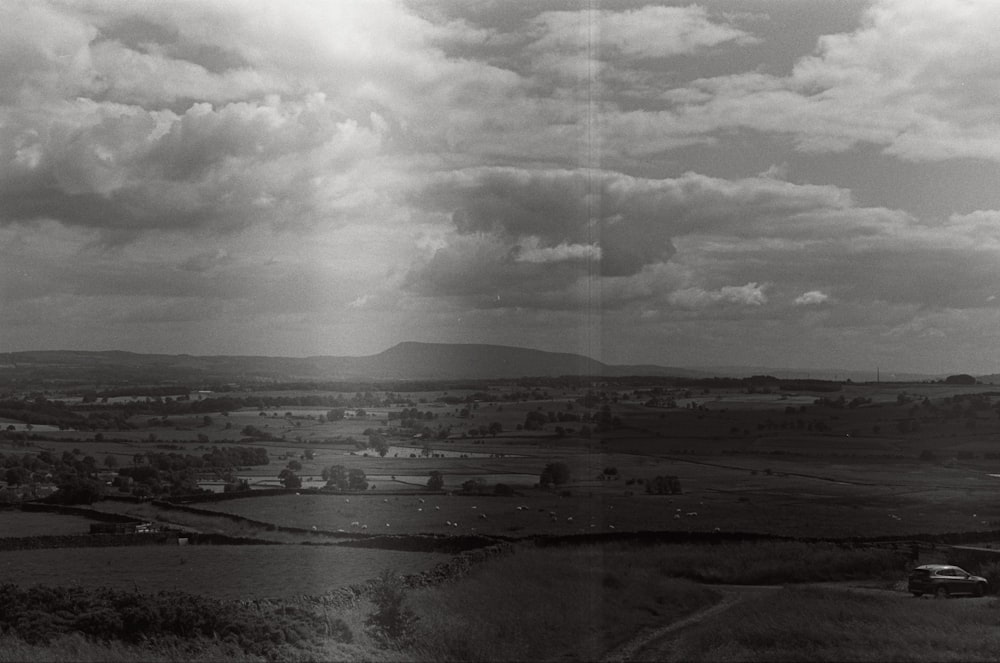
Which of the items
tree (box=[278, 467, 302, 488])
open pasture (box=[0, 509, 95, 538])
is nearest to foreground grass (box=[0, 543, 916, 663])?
open pasture (box=[0, 509, 95, 538])

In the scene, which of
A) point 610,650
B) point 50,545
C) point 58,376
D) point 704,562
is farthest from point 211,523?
point 58,376

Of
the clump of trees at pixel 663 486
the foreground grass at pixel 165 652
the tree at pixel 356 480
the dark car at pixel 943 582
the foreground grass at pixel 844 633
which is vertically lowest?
the tree at pixel 356 480

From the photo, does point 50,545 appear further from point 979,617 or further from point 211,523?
point 979,617

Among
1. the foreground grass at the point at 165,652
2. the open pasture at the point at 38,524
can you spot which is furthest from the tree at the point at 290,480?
the foreground grass at the point at 165,652

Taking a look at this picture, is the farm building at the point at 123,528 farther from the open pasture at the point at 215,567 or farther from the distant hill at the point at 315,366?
the distant hill at the point at 315,366

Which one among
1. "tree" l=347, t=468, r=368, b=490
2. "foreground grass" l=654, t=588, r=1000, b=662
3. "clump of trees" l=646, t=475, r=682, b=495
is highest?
"foreground grass" l=654, t=588, r=1000, b=662

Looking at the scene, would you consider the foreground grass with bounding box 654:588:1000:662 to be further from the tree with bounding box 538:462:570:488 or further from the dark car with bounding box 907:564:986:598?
the tree with bounding box 538:462:570:488

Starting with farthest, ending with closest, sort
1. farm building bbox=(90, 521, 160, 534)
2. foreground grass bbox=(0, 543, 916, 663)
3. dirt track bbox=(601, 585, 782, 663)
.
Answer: farm building bbox=(90, 521, 160, 534), dirt track bbox=(601, 585, 782, 663), foreground grass bbox=(0, 543, 916, 663)
